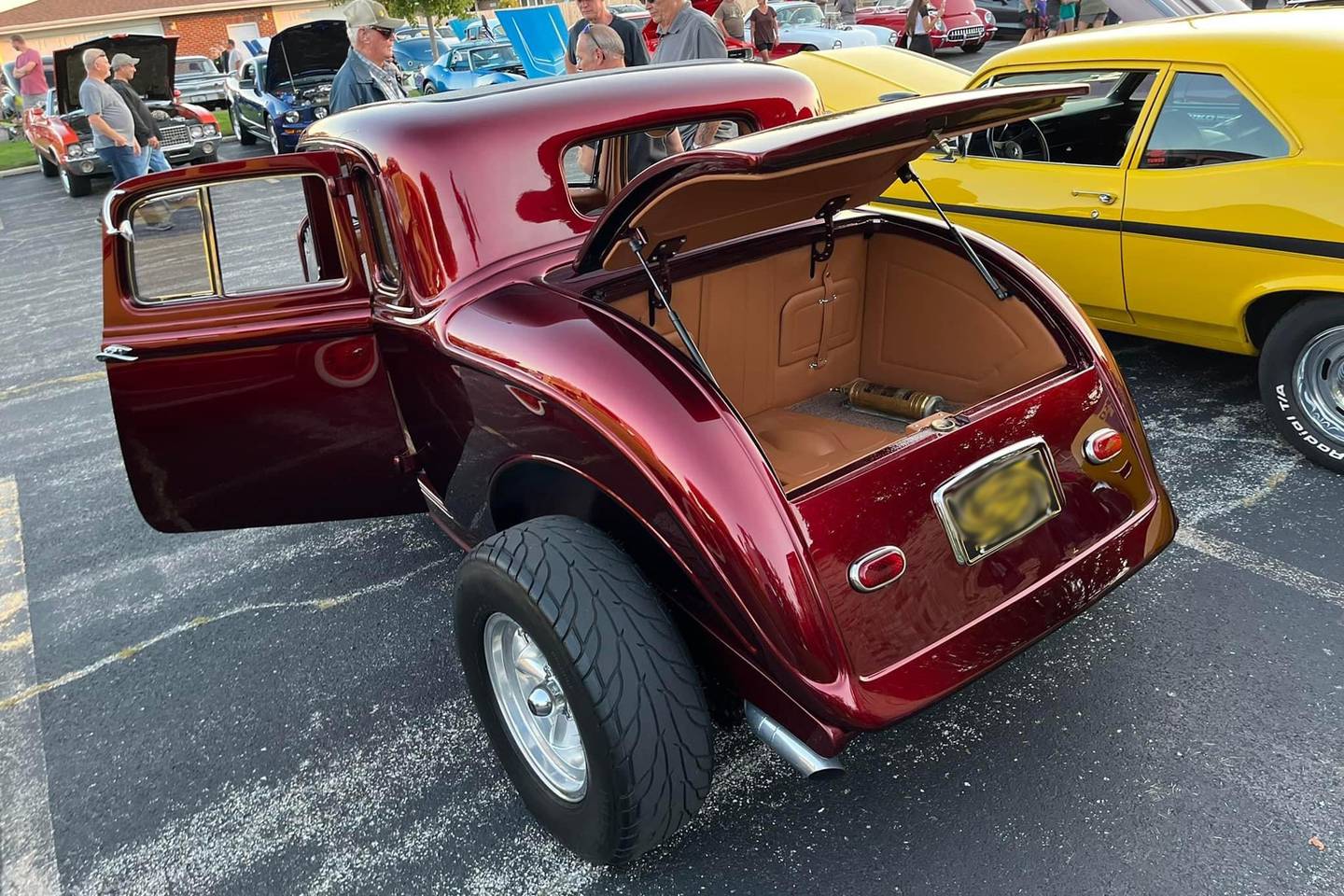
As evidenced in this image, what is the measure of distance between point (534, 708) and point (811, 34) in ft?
55.4

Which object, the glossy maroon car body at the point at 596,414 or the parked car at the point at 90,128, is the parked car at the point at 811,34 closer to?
the parked car at the point at 90,128

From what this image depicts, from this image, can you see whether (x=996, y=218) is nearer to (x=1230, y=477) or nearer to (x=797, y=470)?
(x=1230, y=477)

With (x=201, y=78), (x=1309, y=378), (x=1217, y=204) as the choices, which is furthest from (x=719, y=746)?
(x=201, y=78)

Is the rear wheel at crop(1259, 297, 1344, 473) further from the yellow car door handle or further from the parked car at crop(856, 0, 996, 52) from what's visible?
the parked car at crop(856, 0, 996, 52)

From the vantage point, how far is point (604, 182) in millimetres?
3611

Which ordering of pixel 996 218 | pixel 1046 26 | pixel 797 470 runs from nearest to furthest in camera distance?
1. pixel 797 470
2. pixel 996 218
3. pixel 1046 26

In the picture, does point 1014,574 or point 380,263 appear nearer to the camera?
point 1014,574

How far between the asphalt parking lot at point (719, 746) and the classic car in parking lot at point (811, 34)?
46.4ft

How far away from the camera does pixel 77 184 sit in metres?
13.2

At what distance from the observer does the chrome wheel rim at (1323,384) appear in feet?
12.0

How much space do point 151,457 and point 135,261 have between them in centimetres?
67

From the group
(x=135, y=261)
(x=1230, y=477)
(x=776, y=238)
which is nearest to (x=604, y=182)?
(x=776, y=238)

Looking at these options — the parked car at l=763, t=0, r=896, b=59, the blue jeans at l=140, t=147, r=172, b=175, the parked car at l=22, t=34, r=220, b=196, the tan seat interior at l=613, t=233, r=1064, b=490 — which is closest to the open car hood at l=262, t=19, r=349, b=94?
the parked car at l=22, t=34, r=220, b=196

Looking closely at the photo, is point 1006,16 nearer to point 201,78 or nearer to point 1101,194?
point 201,78
